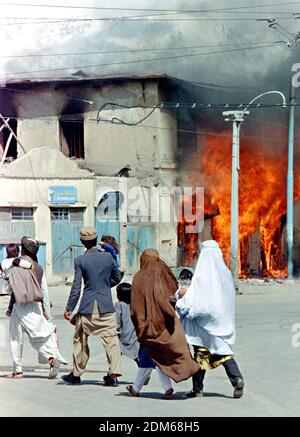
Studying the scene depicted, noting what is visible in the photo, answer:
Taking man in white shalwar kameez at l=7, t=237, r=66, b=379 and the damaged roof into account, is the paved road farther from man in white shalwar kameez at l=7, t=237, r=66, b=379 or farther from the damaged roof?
the damaged roof

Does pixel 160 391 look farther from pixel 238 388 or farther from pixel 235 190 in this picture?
pixel 235 190

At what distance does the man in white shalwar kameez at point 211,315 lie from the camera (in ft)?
29.3

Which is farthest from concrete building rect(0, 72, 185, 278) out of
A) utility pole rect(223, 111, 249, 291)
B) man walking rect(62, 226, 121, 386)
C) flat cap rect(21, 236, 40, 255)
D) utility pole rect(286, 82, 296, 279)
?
man walking rect(62, 226, 121, 386)

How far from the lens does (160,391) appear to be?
965 centimetres

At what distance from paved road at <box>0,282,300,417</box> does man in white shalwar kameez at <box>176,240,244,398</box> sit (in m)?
0.32

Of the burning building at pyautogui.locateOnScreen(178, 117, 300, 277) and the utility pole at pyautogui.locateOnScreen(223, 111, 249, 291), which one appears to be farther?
the burning building at pyautogui.locateOnScreen(178, 117, 300, 277)

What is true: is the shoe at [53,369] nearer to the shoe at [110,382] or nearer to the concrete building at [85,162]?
the shoe at [110,382]

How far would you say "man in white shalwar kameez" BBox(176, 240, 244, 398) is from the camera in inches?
352

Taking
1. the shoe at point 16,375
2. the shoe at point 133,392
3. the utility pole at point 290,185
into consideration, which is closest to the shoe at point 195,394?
the shoe at point 133,392

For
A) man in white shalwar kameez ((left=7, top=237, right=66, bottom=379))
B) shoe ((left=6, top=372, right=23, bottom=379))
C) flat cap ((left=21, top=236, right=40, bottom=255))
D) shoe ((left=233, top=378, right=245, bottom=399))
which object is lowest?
shoe ((left=6, top=372, right=23, bottom=379))

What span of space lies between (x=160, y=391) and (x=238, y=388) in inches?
42.2

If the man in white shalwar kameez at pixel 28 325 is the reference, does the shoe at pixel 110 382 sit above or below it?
below

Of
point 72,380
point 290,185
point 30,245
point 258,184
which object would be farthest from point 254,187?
point 72,380

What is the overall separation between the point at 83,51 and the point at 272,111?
9.58 meters
